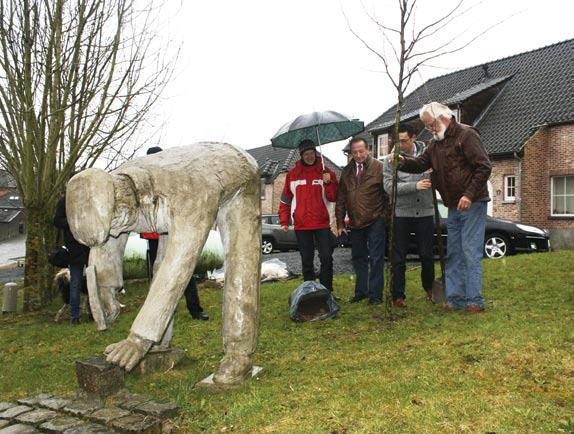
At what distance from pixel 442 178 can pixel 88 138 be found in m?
5.24

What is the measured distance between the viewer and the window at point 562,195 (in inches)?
746

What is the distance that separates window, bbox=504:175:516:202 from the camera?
64.5 ft

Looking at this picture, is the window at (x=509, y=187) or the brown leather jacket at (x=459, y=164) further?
the window at (x=509, y=187)

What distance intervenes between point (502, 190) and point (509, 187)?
0.30m

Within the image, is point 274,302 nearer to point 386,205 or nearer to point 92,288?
point 386,205

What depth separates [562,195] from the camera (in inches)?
749

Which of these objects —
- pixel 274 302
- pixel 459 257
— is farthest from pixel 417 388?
pixel 274 302

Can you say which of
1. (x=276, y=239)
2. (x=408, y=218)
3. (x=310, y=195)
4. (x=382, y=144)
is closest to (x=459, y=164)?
(x=408, y=218)

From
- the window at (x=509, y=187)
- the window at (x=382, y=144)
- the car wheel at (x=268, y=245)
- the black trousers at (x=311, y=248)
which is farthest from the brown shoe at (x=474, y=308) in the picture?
the window at (x=382, y=144)

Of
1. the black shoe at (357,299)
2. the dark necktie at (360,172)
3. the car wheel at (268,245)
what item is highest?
the dark necktie at (360,172)

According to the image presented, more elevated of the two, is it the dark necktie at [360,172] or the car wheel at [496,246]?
the dark necktie at [360,172]

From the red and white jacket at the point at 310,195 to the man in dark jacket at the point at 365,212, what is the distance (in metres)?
0.20

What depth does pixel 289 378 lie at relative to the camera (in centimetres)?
358

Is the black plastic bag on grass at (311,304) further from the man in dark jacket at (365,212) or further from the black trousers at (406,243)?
the black trousers at (406,243)
